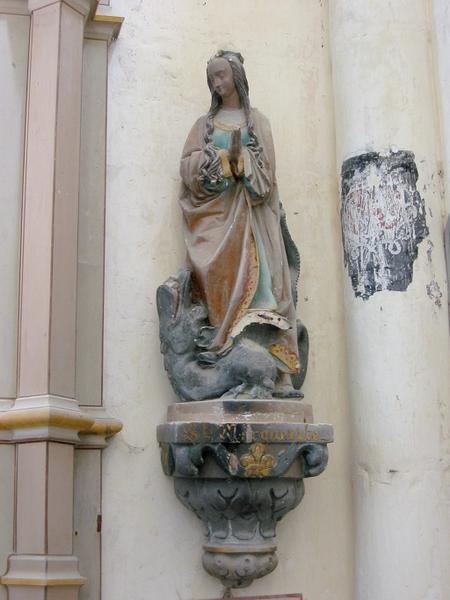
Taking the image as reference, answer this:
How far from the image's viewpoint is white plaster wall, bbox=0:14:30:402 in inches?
197

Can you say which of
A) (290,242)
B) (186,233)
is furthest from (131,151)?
(290,242)

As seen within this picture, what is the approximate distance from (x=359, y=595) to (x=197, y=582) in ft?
2.62

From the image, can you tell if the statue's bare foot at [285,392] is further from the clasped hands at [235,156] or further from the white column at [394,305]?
the clasped hands at [235,156]

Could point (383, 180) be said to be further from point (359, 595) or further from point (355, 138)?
point (359, 595)

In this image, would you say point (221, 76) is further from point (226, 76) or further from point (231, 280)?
point (231, 280)

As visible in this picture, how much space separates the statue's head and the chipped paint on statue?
0.72 m

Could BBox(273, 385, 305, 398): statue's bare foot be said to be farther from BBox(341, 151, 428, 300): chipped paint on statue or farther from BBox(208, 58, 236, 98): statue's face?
BBox(208, 58, 236, 98): statue's face

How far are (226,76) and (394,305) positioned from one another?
1.42 metres

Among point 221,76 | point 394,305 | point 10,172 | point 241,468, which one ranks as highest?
point 221,76

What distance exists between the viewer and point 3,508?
4.74 meters

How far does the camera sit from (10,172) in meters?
5.20

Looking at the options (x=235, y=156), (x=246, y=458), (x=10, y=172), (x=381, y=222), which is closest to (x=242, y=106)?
(x=235, y=156)

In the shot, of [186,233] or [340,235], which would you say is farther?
[340,235]

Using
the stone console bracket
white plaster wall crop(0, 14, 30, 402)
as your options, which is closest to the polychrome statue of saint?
the stone console bracket
